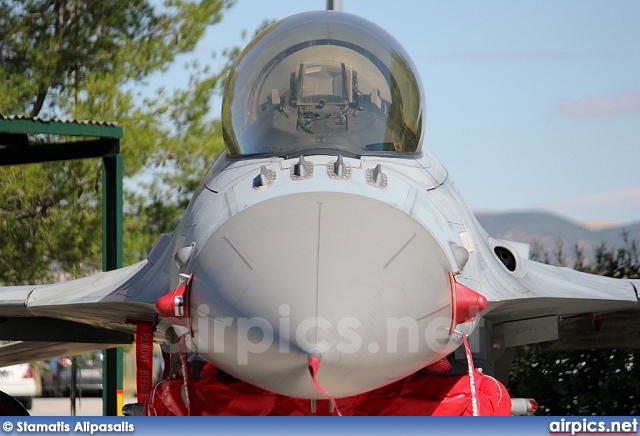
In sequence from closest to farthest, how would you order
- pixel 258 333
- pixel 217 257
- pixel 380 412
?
1. pixel 258 333
2. pixel 217 257
3. pixel 380 412

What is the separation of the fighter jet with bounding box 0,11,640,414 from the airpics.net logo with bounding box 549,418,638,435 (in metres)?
0.61

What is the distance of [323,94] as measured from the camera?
19.0ft

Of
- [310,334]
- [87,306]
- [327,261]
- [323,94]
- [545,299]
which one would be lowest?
[87,306]

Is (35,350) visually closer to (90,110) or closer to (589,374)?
(589,374)

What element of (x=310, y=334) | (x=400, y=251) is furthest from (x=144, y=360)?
(x=310, y=334)

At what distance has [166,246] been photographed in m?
6.25

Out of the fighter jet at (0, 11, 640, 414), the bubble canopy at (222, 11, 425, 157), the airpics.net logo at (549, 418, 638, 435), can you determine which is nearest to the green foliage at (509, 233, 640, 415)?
the fighter jet at (0, 11, 640, 414)

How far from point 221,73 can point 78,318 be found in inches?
498

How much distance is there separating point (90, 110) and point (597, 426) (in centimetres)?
1461

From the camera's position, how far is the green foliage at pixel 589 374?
39.7 ft

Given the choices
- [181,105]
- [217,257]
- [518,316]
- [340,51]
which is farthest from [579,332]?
[181,105]

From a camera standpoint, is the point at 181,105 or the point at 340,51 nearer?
the point at 340,51

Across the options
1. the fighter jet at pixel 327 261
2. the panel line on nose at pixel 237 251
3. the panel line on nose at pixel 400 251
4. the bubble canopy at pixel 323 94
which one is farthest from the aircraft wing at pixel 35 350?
the panel line on nose at pixel 400 251

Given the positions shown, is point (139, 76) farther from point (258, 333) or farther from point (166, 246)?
point (258, 333)
